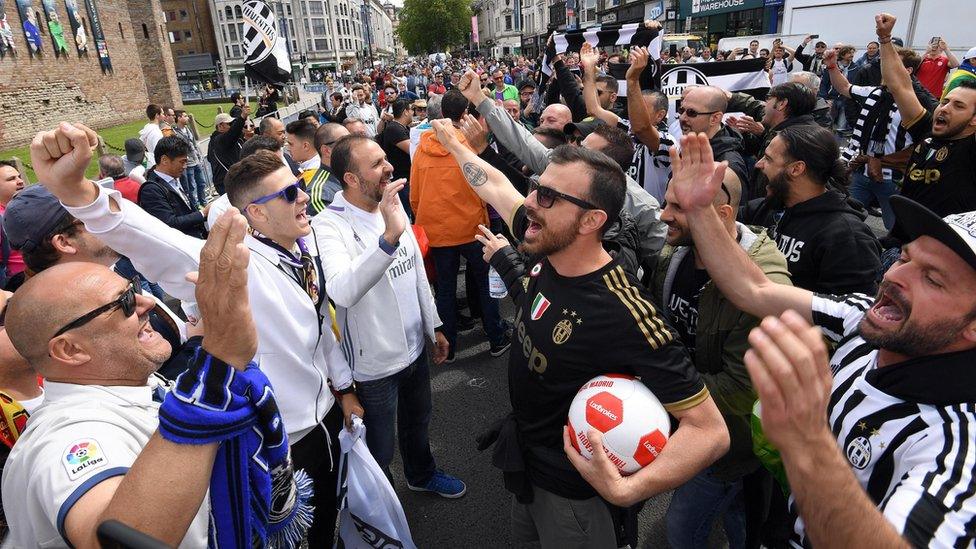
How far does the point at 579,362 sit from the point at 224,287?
1.24 metres

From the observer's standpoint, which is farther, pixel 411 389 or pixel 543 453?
pixel 411 389

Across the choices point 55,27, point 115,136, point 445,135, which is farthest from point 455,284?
point 55,27

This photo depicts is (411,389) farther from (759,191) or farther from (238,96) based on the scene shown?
(238,96)

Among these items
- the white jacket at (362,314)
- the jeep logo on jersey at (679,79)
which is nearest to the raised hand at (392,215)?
the white jacket at (362,314)

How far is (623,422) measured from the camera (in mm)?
1765

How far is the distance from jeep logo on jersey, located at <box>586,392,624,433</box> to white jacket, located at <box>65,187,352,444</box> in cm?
138

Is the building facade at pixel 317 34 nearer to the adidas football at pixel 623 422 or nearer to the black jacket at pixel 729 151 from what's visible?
the black jacket at pixel 729 151

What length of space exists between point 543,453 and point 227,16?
111m

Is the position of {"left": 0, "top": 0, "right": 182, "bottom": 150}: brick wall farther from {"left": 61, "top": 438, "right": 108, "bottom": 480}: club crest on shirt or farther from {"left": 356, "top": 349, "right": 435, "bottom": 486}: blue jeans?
{"left": 61, "top": 438, "right": 108, "bottom": 480}: club crest on shirt

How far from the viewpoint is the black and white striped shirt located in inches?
46.5

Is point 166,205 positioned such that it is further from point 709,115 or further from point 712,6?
point 712,6

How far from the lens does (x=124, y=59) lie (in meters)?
36.0

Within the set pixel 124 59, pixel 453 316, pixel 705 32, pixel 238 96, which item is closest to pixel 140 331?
pixel 453 316

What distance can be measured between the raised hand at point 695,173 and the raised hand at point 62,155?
87.2 inches
